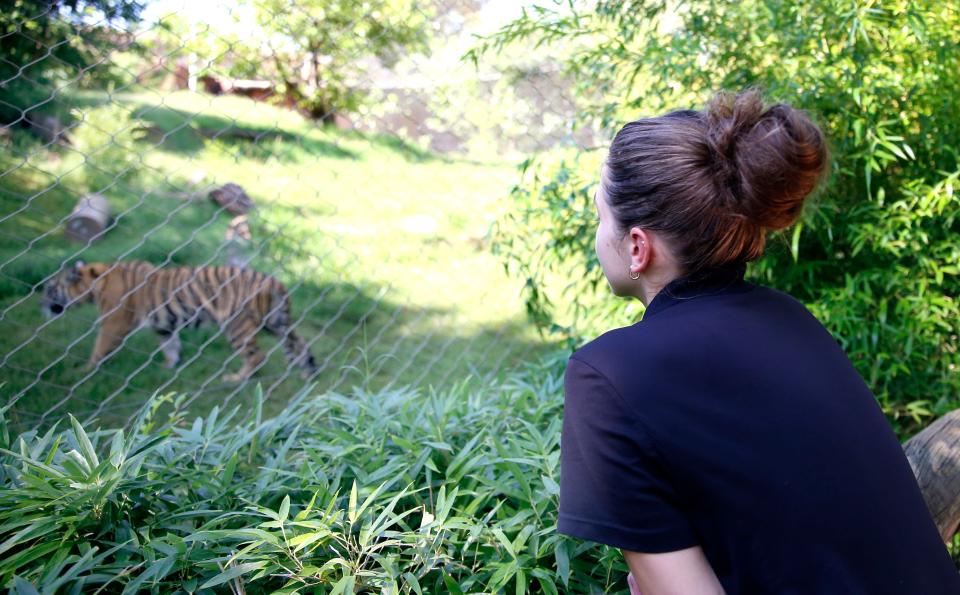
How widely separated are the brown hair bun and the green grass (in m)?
1.96

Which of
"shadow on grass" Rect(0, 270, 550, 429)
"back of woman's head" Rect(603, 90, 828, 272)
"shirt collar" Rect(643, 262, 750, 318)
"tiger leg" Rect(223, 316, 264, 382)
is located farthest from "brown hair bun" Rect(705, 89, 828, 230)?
"tiger leg" Rect(223, 316, 264, 382)

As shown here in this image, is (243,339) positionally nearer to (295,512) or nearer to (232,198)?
(232,198)

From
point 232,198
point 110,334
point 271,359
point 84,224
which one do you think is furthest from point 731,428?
point 232,198

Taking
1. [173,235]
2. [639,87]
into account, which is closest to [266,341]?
[173,235]

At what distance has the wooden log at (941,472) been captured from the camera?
7.09 feet

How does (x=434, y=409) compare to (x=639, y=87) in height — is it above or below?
below

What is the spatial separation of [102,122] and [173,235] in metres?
1.04

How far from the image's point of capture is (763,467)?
1.32m

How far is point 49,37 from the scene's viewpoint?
326cm

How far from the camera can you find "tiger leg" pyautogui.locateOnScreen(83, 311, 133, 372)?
4.19m

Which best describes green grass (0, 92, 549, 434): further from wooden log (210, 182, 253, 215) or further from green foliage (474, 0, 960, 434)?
green foliage (474, 0, 960, 434)

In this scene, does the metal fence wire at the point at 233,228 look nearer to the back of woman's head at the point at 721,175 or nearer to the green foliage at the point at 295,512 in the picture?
the green foliage at the point at 295,512

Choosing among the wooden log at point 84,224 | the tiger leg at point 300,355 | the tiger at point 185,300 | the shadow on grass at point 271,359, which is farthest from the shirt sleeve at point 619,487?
the wooden log at point 84,224

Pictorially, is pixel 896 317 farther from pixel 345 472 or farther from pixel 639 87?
pixel 345 472
